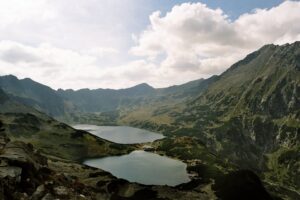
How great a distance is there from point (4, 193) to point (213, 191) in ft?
225

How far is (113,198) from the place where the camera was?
8675cm

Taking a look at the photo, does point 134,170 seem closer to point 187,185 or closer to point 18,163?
point 187,185

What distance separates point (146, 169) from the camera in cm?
16125

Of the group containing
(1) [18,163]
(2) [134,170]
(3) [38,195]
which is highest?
(1) [18,163]

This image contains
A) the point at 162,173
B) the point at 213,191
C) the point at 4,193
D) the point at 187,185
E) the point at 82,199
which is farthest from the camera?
the point at 162,173

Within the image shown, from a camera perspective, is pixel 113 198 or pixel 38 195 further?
pixel 113 198

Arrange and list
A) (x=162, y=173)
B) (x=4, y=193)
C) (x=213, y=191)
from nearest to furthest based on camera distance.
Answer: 1. (x=4, y=193)
2. (x=213, y=191)
3. (x=162, y=173)

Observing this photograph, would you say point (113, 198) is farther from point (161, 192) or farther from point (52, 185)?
point (52, 185)

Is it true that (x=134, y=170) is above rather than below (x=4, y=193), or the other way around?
below

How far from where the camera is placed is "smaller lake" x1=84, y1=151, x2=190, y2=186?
451ft

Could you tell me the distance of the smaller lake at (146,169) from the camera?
13740cm

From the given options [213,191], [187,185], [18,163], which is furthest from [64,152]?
[18,163]

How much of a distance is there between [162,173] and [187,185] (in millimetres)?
37748

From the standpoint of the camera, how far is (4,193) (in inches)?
2052
